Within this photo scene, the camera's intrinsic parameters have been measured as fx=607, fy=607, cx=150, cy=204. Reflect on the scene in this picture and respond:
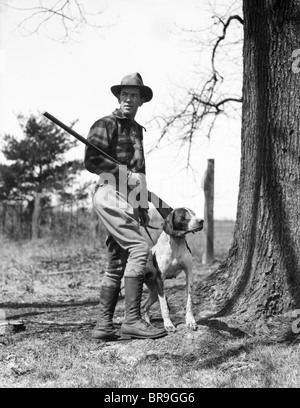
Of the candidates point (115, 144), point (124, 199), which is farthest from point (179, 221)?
point (115, 144)

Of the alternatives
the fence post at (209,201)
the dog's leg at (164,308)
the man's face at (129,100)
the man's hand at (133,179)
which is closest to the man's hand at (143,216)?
the man's hand at (133,179)

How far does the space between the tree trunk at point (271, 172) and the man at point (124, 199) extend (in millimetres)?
1349

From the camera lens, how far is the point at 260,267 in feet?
20.6

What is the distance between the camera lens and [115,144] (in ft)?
18.1

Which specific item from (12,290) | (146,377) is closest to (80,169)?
(12,290)

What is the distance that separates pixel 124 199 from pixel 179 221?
1.86 feet

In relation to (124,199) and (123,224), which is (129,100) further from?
(123,224)

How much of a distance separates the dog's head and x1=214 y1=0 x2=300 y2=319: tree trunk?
1059mm

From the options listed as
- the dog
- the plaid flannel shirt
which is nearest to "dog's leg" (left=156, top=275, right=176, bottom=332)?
the dog

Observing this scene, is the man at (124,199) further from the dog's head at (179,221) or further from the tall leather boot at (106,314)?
the dog's head at (179,221)

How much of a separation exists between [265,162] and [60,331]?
271 cm

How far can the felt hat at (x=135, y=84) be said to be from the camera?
5.46 m

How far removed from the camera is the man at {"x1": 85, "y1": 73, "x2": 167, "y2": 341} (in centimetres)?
531

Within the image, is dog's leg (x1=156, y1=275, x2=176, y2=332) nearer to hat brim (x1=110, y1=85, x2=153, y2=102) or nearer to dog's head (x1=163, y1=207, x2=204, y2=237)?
dog's head (x1=163, y1=207, x2=204, y2=237)
